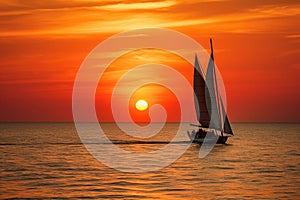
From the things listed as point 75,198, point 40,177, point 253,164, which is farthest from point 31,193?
point 253,164

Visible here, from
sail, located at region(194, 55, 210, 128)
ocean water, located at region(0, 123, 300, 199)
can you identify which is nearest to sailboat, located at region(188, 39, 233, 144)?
sail, located at region(194, 55, 210, 128)

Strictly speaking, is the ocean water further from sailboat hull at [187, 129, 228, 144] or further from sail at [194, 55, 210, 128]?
sailboat hull at [187, 129, 228, 144]

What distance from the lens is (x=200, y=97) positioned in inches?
4405

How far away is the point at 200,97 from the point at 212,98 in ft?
17.5

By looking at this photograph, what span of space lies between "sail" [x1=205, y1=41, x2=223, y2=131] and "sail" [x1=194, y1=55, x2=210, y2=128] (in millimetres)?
2076

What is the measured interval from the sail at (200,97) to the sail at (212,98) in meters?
2.08

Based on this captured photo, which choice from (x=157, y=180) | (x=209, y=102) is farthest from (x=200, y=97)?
(x=157, y=180)

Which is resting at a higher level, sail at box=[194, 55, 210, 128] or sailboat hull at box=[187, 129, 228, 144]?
sail at box=[194, 55, 210, 128]

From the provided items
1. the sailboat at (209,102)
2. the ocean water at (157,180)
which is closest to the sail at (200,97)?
the sailboat at (209,102)

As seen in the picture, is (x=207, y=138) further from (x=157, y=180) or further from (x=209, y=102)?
(x=157, y=180)

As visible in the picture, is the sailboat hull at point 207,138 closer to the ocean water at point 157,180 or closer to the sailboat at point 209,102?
the sailboat at point 209,102

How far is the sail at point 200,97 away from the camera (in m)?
110

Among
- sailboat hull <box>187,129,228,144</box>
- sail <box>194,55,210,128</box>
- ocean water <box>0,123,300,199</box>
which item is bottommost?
ocean water <box>0,123,300,199</box>

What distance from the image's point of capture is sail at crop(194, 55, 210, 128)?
4311 inches
